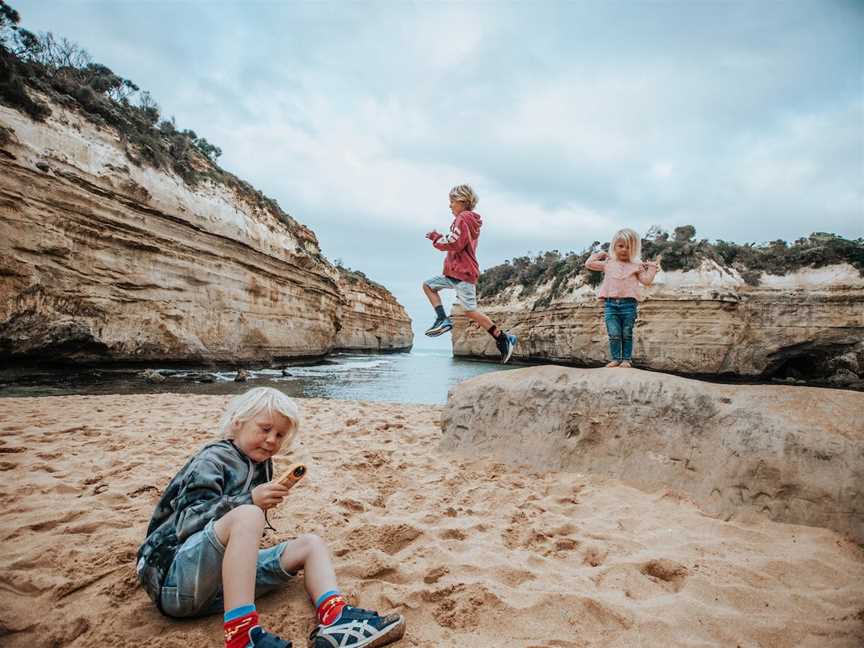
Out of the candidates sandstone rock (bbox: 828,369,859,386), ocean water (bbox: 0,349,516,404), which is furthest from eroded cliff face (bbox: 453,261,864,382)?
ocean water (bbox: 0,349,516,404)

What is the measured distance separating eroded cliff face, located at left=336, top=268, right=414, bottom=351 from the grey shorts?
27.1m

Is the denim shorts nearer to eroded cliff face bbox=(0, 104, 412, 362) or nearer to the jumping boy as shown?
the jumping boy

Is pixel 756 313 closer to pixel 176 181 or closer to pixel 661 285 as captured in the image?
pixel 661 285

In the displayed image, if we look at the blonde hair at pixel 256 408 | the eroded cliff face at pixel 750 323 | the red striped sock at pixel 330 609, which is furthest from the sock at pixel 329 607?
the eroded cliff face at pixel 750 323

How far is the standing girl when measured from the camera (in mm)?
4918

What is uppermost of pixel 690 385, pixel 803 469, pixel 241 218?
pixel 241 218

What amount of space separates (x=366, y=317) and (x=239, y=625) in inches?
1497

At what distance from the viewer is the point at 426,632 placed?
1.67 meters

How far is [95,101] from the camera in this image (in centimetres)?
1213

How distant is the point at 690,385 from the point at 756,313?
1952cm

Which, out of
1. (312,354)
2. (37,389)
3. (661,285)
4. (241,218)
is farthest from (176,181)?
(661,285)

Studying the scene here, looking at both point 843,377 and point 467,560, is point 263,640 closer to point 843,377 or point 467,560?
point 467,560

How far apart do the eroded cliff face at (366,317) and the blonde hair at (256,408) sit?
3005 centimetres

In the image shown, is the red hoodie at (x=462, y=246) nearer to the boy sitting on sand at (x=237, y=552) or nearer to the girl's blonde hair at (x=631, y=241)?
the girl's blonde hair at (x=631, y=241)
